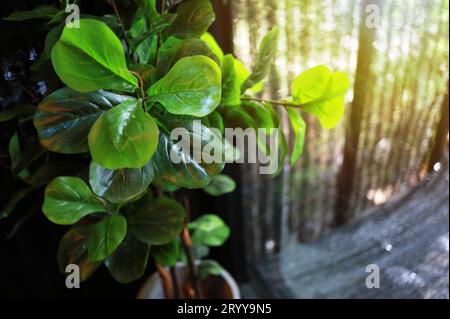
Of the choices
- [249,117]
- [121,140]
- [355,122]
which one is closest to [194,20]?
[249,117]

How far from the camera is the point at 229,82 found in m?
0.69

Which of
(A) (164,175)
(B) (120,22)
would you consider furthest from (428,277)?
(B) (120,22)

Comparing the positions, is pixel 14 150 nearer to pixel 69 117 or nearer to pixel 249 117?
pixel 69 117

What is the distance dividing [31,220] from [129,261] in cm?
48

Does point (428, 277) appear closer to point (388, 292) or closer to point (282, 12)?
point (388, 292)

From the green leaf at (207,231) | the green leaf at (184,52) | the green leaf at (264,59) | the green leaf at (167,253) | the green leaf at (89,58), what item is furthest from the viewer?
the green leaf at (207,231)

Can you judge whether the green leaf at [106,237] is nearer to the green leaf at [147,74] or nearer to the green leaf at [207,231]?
the green leaf at [147,74]

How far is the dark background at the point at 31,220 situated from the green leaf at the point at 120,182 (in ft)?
0.94

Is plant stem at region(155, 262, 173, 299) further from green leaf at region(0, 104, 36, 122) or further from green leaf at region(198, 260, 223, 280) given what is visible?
green leaf at region(0, 104, 36, 122)

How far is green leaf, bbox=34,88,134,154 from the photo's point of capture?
0.58 meters

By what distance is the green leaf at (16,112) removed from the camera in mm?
728

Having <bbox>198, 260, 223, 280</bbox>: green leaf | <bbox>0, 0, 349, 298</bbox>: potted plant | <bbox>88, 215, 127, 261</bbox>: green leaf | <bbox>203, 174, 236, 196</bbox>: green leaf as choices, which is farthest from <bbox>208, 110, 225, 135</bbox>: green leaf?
<bbox>198, 260, 223, 280</bbox>: green leaf

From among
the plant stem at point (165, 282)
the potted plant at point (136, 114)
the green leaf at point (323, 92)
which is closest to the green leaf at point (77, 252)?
the potted plant at point (136, 114)

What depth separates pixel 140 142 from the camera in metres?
0.50
